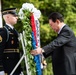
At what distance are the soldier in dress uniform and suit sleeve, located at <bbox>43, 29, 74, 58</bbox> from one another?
2.38ft

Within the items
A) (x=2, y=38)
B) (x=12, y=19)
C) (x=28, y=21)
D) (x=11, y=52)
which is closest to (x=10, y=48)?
(x=11, y=52)

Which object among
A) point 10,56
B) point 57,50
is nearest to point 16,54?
point 10,56

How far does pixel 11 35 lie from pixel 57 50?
2.93 feet

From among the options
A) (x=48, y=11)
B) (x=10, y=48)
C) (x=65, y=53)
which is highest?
(x=48, y=11)

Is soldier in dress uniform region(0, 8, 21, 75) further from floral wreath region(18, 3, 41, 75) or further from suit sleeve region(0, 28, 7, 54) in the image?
floral wreath region(18, 3, 41, 75)

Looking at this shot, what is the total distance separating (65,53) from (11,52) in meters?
1.02

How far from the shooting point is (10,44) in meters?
7.19

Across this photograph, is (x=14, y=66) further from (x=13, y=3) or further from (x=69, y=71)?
(x=13, y=3)

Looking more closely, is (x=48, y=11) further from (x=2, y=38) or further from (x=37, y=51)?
(x=37, y=51)

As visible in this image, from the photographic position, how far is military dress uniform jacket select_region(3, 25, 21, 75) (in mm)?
7184

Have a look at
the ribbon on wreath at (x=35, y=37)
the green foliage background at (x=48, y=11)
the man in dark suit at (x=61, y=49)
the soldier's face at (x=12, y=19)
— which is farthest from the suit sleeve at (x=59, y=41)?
the green foliage background at (x=48, y=11)

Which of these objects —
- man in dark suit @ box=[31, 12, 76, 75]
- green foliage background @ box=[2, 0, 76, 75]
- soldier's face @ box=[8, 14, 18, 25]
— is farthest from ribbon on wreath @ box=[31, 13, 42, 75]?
green foliage background @ box=[2, 0, 76, 75]

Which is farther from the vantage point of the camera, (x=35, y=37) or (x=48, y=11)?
(x=48, y=11)

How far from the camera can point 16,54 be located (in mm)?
7277
